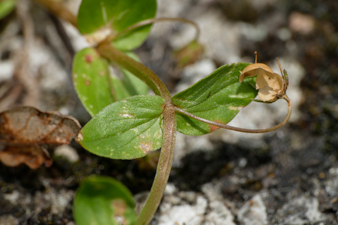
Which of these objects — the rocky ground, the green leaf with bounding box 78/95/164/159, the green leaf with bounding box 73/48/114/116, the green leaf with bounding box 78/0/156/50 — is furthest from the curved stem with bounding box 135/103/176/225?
the green leaf with bounding box 78/0/156/50

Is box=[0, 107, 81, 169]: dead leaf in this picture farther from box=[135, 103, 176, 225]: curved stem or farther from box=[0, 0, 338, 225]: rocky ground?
box=[135, 103, 176, 225]: curved stem

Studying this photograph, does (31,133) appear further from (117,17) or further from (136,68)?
(117,17)

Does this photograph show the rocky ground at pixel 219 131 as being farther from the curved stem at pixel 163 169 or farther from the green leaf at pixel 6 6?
the curved stem at pixel 163 169

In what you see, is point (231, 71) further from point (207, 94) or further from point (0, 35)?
point (0, 35)

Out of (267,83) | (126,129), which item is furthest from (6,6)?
(267,83)

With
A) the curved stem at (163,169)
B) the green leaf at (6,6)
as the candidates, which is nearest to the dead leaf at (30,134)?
the curved stem at (163,169)

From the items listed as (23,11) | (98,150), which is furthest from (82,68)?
(23,11)
